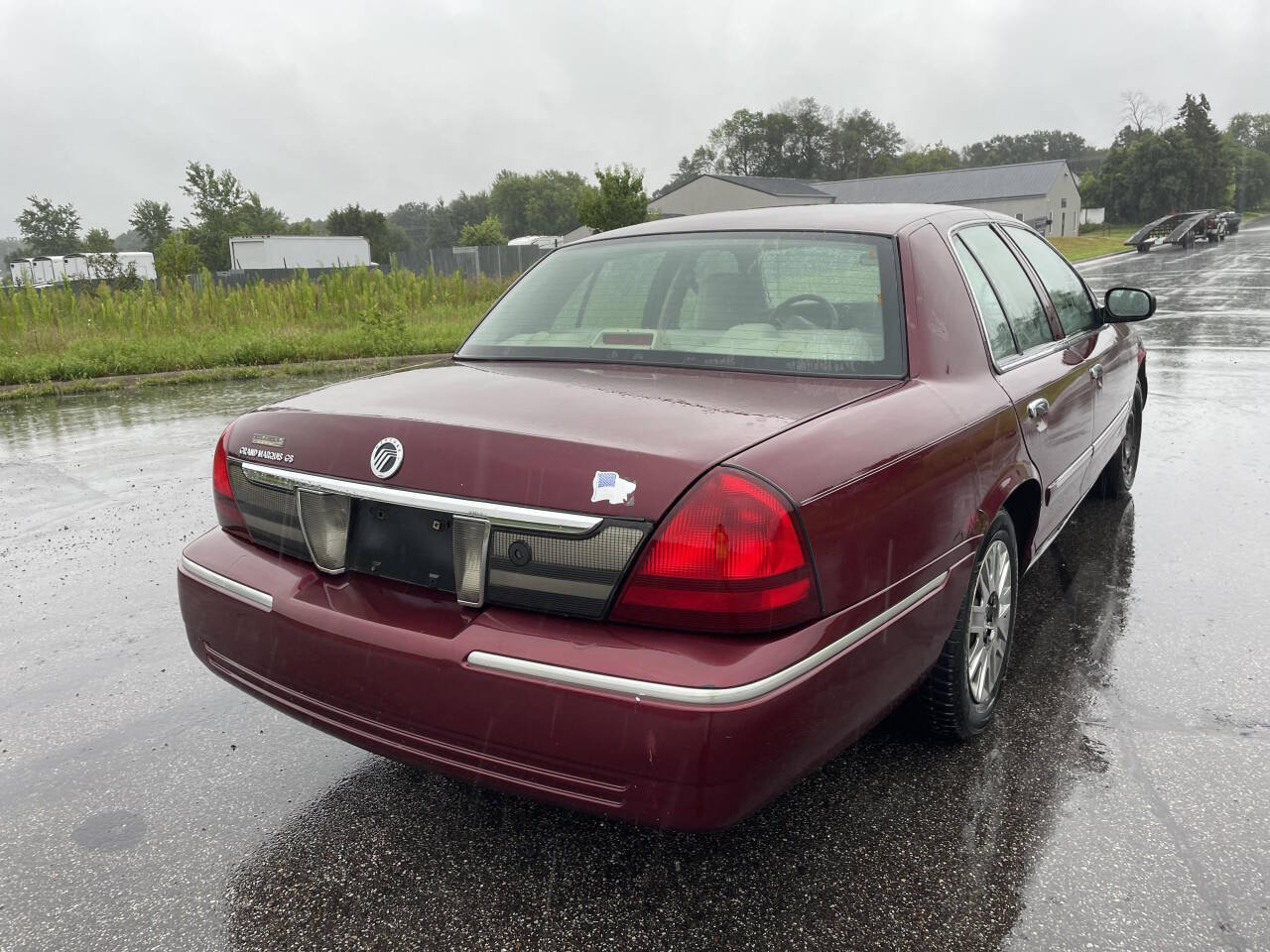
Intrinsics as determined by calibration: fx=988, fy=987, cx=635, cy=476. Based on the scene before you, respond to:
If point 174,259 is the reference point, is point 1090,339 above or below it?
below

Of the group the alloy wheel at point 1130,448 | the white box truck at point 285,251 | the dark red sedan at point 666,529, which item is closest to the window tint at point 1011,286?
the dark red sedan at point 666,529

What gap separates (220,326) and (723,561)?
585 inches

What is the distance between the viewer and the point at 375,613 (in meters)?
2.26

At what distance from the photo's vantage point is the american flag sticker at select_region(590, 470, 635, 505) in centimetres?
201

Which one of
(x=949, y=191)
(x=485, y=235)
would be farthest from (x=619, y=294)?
(x=485, y=235)

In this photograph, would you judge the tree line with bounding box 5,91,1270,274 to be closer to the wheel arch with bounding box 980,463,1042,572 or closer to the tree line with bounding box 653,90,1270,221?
the tree line with bounding box 653,90,1270,221

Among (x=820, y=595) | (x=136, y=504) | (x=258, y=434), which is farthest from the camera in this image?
(x=136, y=504)

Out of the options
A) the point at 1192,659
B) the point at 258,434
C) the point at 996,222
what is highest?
the point at 996,222

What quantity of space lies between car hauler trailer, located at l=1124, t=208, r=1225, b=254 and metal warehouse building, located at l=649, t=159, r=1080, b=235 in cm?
1985

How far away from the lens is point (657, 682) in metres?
1.90

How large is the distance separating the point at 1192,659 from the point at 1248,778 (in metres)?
0.88

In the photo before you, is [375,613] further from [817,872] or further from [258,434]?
[817,872]

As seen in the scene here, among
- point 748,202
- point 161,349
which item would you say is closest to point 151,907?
point 161,349

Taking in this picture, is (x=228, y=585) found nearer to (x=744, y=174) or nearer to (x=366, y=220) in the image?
(x=366, y=220)
